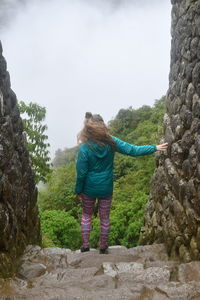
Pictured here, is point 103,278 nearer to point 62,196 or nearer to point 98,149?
point 98,149

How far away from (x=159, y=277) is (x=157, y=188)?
193 centimetres

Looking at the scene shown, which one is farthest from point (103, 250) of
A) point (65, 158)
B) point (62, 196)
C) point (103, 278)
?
point (65, 158)

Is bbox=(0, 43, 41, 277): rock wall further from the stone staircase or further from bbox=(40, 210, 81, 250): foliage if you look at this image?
bbox=(40, 210, 81, 250): foliage

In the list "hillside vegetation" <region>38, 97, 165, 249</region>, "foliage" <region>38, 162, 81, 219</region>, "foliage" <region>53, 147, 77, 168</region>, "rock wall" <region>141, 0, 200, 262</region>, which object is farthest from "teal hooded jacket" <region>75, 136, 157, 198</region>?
"foliage" <region>53, 147, 77, 168</region>

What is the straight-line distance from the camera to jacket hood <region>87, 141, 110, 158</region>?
169 inches

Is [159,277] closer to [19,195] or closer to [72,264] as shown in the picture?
[72,264]

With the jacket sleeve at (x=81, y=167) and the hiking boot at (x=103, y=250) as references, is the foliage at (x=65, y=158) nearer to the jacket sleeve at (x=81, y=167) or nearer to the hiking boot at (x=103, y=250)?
the hiking boot at (x=103, y=250)

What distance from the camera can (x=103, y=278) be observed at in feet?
10.9

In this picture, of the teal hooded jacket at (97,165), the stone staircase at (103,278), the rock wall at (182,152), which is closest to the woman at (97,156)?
the teal hooded jacket at (97,165)

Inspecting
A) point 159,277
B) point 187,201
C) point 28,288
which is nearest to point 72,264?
point 28,288

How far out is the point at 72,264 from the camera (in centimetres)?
416

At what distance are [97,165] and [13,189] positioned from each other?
1.02 meters

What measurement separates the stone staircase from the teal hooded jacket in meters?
0.80

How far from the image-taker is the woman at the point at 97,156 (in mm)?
4262
